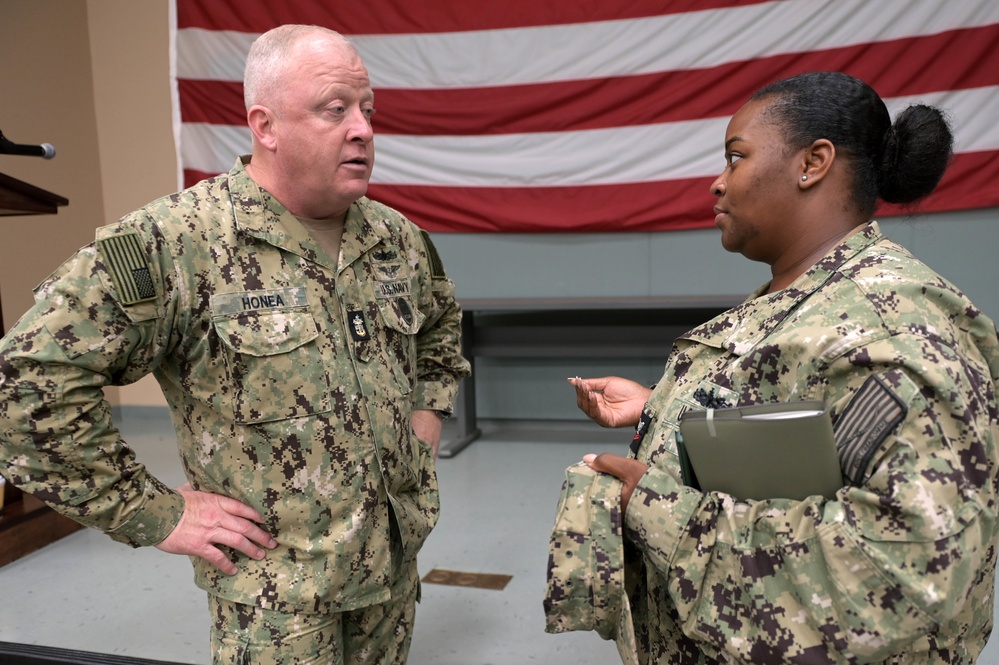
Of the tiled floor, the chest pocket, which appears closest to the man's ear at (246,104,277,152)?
the chest pocket

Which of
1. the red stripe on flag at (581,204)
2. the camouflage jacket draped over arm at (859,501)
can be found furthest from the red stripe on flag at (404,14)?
the camouflage jacket draped over arm at (859,501)

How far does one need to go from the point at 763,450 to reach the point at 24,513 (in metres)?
3.15

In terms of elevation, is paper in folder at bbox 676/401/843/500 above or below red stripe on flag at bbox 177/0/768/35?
below

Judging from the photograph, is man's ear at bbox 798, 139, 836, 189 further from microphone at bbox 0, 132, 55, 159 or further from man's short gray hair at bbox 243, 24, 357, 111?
microphone at bbox 0, 132, 55, 159

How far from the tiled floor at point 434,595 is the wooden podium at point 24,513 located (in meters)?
0.05

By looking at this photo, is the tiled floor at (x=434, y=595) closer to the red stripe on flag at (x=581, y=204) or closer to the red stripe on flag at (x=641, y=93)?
the red stripe on flag at (x=581, y=204)

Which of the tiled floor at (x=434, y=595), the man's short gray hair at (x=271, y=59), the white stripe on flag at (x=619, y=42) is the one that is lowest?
the tiled floor at (x=434, y=595)

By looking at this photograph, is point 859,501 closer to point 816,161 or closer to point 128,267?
point 816,161

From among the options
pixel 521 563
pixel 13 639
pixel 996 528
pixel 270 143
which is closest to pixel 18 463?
pixel 270 143

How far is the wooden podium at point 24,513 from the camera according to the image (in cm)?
279

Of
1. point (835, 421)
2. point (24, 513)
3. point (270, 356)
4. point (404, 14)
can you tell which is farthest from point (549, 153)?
point (835, 421)

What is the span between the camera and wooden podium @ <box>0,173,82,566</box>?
2791 mm

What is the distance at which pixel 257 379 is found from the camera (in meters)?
1.26

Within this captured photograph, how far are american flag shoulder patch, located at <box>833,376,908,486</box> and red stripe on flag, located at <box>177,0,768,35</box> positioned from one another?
3670 mm
